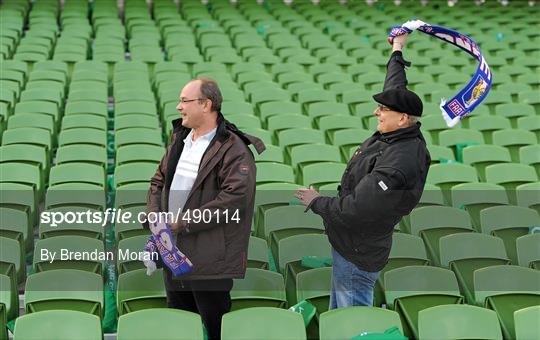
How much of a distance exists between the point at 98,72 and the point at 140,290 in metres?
5.12

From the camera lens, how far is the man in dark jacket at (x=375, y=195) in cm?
378

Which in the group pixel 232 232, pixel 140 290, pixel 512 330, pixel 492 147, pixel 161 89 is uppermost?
pixel 161 89

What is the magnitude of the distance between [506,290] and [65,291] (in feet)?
8.74

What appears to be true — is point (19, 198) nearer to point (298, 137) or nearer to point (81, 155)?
point (81, 155)

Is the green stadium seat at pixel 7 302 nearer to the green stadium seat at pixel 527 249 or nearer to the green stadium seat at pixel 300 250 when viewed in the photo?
the green stadium seat at pixel 300 250

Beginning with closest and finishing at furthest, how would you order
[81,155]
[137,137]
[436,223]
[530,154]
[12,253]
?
[12,253]
[436,223]
[81,155]
[137,137]
[530,154]

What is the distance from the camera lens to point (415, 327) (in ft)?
14.3

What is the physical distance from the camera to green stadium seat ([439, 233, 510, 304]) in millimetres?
5070

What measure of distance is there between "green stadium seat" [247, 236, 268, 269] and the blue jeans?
2.64 ft

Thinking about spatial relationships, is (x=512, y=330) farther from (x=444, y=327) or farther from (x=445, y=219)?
(x=445, y=219)

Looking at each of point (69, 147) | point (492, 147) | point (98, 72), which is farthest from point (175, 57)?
point (492, 147)

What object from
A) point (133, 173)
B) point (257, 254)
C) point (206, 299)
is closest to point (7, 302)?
point (206, 299)

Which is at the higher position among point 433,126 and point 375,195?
point 433,126

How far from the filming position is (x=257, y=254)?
4945 millimetres
